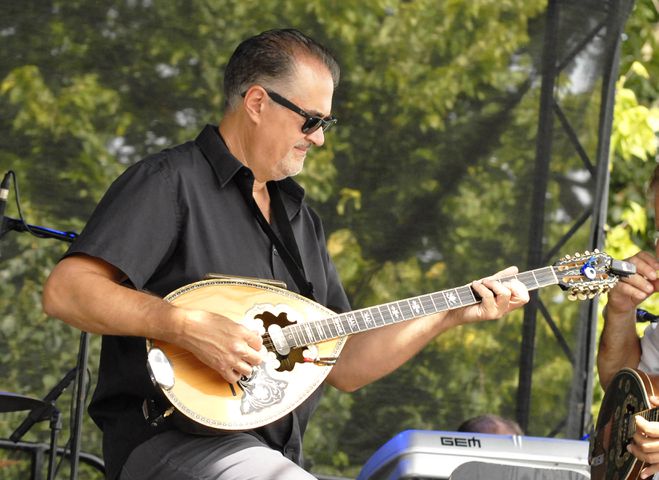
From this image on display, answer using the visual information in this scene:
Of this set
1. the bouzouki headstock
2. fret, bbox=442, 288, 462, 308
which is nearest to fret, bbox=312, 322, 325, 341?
fret, bbox=442, 288, 462, 308

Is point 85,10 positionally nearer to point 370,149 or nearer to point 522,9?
point 370,149

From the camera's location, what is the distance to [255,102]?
3.27 m

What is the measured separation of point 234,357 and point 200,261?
0.35 meters

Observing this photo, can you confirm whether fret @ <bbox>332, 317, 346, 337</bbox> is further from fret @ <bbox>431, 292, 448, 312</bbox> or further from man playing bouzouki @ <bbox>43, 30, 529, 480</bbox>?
fret @ <bbox>431, 292, 448, 312</bbox>

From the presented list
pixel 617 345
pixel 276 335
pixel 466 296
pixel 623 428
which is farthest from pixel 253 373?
pixel 617 345

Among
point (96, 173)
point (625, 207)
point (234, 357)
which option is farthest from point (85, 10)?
point (625, 207)

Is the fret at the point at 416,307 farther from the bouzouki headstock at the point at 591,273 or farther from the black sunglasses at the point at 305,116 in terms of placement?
the black sunglasses at the point at 305,116

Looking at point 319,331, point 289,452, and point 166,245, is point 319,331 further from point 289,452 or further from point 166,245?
point 166,245

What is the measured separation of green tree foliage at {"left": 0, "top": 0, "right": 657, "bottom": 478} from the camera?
4.96 metres

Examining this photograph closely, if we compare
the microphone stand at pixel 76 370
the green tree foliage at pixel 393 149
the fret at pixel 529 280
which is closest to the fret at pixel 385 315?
the fret at pixel 529 280

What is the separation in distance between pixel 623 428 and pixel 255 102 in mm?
1556

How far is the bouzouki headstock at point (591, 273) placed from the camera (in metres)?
3.16

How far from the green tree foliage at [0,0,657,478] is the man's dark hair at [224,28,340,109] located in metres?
1.77

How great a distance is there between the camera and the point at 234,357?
9.10ft
